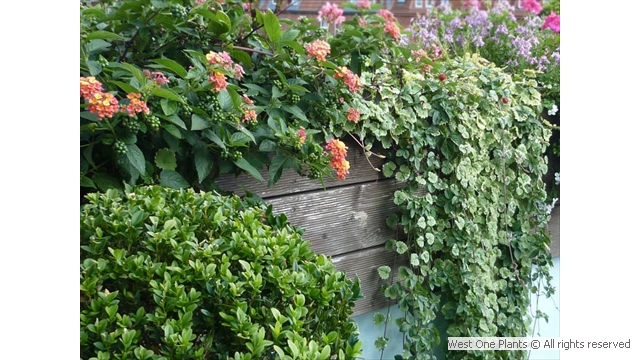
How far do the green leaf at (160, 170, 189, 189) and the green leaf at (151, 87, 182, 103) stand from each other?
199 millimetres

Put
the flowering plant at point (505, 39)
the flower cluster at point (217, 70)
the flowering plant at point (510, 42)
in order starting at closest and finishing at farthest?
the flower cluster at point (217, 70) < the flowering plant at point (510, 42) < the flowering plant at point (505, 39)

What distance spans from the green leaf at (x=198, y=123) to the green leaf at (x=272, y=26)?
13.6 inches

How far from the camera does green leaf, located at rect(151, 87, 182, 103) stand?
1.53 meters

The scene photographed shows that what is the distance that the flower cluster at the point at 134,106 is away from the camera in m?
1.49

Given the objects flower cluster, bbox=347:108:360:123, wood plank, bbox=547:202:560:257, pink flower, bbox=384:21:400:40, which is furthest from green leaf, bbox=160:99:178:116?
wood plank, bbox=547:202:560:257

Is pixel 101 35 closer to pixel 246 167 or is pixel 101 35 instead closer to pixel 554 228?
pixel 246 167

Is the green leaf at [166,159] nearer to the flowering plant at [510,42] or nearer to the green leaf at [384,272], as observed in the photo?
the green leaf at [384,272]

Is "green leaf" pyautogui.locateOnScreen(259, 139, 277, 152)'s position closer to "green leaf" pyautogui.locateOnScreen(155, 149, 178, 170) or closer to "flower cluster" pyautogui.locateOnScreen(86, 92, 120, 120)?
"green leaf" pyautogui.locateOnScreen(155, 149, 178, 170)

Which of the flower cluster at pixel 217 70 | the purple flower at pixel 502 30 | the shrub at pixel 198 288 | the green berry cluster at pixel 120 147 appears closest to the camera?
the shrub at pixel 198 288

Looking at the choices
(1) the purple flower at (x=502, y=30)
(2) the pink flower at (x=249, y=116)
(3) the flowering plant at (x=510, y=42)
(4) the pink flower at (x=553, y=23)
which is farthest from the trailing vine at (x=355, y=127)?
(4) the pink flower at (x=553, y=23)

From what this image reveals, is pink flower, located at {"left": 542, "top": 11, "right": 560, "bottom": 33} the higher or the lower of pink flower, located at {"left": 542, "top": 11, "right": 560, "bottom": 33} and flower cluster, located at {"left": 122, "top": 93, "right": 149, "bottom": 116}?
the lower

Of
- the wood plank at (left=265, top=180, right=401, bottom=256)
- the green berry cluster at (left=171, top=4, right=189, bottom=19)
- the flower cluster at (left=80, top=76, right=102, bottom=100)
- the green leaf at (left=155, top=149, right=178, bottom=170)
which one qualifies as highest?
the green berry cluster at (left=171, top=4, right=189, bottom=19)

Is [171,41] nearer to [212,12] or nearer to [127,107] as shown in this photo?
[212,12]

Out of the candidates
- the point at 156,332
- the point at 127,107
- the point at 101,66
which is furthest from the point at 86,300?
the point at 101,66
